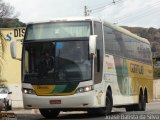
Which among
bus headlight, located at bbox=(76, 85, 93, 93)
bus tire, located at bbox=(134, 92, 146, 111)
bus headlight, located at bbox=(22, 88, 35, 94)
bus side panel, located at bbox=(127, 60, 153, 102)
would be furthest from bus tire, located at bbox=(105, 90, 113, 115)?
bus tire, located at bbox=(134, 92, 146, 111)

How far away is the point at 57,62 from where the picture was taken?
63.8 ft

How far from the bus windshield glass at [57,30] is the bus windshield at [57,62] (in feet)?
0.92

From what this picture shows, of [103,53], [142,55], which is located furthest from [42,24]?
[142,55]

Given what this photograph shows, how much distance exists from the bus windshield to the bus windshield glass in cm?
28

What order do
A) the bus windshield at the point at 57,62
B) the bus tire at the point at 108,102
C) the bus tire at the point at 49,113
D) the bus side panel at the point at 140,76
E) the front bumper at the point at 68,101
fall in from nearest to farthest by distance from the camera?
the front bumper at the point at 68,101 < the bus windshield at the point at 57,62 < the bus tire at the point at 108,102 < the bus tire at the point at 49,113 < the bus side panel at the point at 140,76

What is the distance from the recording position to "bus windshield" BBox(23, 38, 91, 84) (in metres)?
19.3

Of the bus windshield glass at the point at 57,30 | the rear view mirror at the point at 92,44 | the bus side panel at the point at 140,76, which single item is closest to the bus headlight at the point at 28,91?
the bus windshield glass at the point at 57,30

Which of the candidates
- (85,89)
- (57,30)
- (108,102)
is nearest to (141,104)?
(108,102)

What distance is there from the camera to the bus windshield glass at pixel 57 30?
19859mm

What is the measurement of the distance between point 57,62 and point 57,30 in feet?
4.30

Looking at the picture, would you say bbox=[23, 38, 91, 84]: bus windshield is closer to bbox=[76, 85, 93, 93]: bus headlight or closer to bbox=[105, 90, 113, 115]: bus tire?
bbox=[76, 85, 93, 93]: bus headlight

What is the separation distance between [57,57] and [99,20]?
8.02ft

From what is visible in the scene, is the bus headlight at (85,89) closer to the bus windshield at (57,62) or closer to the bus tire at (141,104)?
the bus windshield at (57,62)

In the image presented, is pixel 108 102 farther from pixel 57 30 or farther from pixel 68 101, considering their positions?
pixel 57 30
